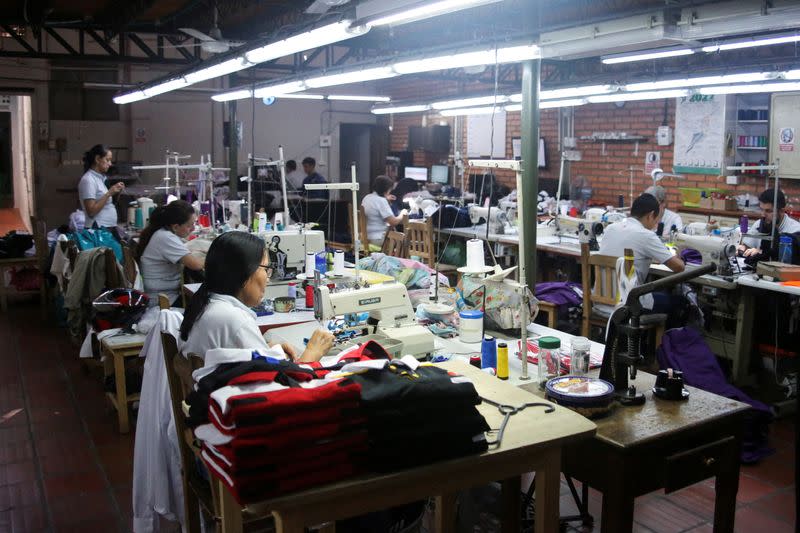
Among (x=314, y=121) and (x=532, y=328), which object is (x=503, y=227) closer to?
(x=532, y=328)

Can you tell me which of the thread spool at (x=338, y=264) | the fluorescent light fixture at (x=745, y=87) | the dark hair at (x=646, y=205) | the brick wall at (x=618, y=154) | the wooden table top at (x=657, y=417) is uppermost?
the fluorescent light fixture at (x=745, y=87)

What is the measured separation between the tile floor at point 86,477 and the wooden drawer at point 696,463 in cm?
105

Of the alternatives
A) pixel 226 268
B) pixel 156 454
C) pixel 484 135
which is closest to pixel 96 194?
pixel 156 454

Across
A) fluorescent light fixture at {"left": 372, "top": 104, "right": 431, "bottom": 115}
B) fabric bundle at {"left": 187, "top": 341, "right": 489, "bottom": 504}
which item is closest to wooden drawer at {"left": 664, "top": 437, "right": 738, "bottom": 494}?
fabric bundle at {"left": 187, "top": 341, "right": 489, "bottom": 504}

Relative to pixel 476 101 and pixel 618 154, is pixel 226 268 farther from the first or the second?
pixel 618 154

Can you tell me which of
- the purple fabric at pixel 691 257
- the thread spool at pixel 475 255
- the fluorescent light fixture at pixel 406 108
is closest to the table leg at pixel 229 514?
the thread spool at pixel 475 255

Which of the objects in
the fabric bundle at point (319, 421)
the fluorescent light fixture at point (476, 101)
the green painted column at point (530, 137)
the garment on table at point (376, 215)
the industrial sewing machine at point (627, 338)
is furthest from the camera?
the fluorescent light fixture at point (476, 101)

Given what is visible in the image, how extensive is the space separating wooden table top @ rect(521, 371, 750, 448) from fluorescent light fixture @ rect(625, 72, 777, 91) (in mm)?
4215

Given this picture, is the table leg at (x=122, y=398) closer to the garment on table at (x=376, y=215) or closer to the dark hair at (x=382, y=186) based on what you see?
the garment on table at (x=376, y=215)

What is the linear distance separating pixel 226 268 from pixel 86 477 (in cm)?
181

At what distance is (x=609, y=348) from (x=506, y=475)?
2.40ft

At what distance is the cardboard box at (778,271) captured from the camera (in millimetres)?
4801

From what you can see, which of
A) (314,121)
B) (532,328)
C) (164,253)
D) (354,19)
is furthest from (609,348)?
(314,121)

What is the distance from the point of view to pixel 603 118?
10094 millimetres
